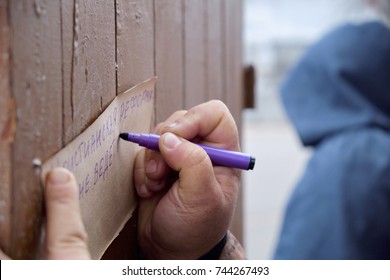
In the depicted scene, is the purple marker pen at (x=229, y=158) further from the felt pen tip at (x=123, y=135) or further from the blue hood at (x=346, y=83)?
the blue hood at (x=346, y=83)

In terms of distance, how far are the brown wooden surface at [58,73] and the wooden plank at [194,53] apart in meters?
0.06

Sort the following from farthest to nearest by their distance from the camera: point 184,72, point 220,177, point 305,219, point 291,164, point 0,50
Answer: point 291,164 < point 305,219 < point 184,72 < point 220,177 < point 0,50

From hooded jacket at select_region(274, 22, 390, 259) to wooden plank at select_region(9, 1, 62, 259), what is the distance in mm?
1228

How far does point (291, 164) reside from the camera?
523 cm

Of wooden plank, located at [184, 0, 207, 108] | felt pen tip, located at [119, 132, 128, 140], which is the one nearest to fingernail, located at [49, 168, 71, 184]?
felt pen tip, located at [119, 132, 128, 140]

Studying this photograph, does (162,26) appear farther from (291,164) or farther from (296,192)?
(291,164)

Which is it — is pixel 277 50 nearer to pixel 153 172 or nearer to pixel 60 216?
pixel 153 172

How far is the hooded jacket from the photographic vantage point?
1456 millimetres

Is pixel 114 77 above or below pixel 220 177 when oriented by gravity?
above

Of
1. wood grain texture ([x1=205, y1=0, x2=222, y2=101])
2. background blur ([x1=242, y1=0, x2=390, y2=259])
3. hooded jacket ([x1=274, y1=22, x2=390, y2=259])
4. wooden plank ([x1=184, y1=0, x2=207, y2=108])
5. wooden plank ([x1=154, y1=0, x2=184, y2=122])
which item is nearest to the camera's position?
wooden plank ([x1=154, y1=0, x2=184, y2=122])

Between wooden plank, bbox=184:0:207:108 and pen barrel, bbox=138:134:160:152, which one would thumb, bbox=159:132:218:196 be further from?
wooden plank, bbox=184:0:207:108

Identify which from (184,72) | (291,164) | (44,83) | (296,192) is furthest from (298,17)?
(44,83)

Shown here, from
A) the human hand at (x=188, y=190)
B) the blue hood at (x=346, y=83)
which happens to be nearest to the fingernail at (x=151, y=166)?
the human hand at (x=188, y=190)
